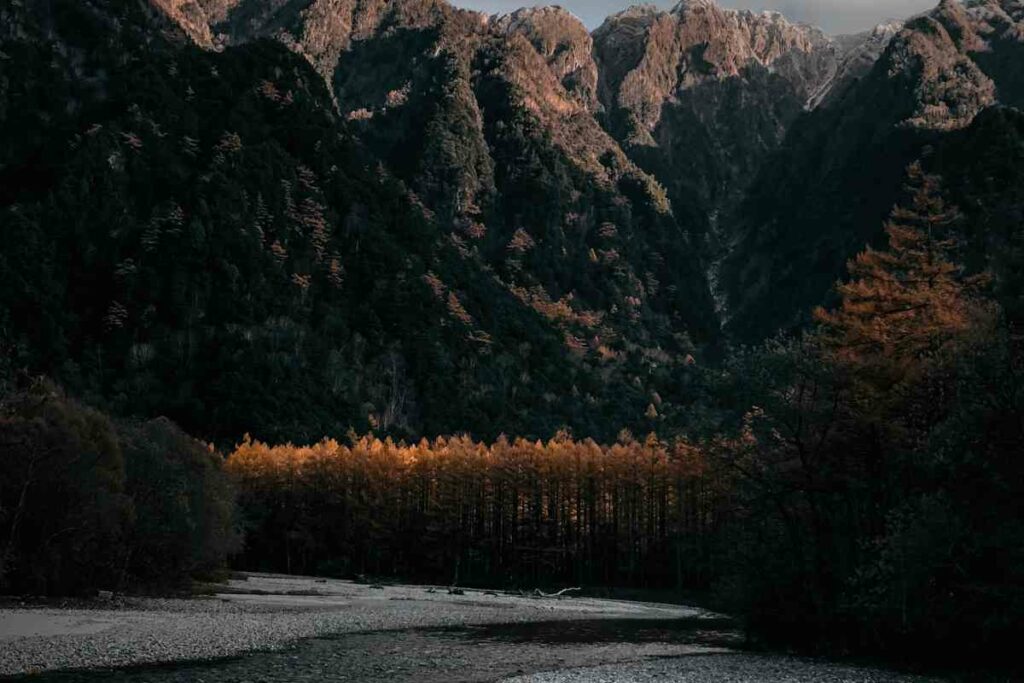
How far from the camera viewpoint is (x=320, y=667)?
3841cm

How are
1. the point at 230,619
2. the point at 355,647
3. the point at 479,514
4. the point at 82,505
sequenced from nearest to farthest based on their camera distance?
the point at 355,647 < the point at 230,619 < the point at 82,505 < the point at 479,514

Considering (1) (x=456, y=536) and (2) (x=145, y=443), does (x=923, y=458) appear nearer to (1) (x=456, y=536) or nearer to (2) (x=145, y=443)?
(2) (x=145, y=443)

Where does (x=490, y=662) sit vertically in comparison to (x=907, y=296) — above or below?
below

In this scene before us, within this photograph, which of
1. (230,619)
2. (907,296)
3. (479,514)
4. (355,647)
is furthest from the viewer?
(479,514)

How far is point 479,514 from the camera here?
143 metres

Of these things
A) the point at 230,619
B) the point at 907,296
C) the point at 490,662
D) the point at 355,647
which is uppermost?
the point at 907,296

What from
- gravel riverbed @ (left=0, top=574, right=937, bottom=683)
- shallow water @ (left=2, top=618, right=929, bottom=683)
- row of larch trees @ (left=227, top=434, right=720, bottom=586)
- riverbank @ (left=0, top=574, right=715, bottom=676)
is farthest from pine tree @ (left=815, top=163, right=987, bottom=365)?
row of larch trees @ (left=227, top=434, right=720, bottom=586)

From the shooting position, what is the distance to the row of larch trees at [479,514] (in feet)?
445

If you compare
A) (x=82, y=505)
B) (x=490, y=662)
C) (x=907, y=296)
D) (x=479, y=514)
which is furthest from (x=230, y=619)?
(x=479, y=514)

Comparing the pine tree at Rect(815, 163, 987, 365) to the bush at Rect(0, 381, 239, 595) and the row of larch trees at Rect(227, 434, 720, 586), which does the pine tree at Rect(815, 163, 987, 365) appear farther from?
the row of larch trees at Rect(227, 434, 720, 586)

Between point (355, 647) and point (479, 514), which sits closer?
point (355, 647)

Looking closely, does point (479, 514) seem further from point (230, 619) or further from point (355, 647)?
point (355, 647)

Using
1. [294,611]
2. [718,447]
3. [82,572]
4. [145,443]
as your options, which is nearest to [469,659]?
[718,447]

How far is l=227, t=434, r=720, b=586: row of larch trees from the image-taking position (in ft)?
445
